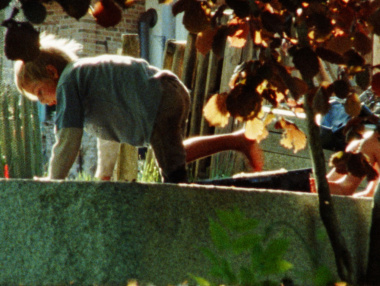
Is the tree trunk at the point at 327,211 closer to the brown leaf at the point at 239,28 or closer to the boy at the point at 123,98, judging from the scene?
the brown leaf at the point at 239,28

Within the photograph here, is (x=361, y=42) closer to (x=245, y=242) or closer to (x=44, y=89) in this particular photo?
(x=245, y=242)

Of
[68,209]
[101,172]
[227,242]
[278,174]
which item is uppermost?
[227,242]

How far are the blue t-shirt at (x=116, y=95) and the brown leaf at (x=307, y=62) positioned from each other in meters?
1.72

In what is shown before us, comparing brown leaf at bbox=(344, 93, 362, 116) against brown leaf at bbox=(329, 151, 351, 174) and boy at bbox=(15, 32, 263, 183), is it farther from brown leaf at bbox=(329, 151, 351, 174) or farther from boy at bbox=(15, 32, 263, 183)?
boy at bbox=(15, 32, 263, 183)

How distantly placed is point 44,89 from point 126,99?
491 mm

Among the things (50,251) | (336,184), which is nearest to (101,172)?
(336,184)

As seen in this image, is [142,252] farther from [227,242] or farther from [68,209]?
[227,242]

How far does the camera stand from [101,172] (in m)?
4.30

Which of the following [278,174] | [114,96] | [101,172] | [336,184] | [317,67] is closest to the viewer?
[317,67]

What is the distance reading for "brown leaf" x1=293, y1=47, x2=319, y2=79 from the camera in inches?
63.9

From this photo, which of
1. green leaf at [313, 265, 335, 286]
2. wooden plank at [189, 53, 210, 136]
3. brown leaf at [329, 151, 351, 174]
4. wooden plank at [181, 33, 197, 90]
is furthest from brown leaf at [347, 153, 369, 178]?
wooden plank at [181, 33, 197, 90]

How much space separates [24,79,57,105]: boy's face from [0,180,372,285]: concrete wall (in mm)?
1591

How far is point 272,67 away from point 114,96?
5.47ft

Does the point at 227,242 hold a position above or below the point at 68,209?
above
